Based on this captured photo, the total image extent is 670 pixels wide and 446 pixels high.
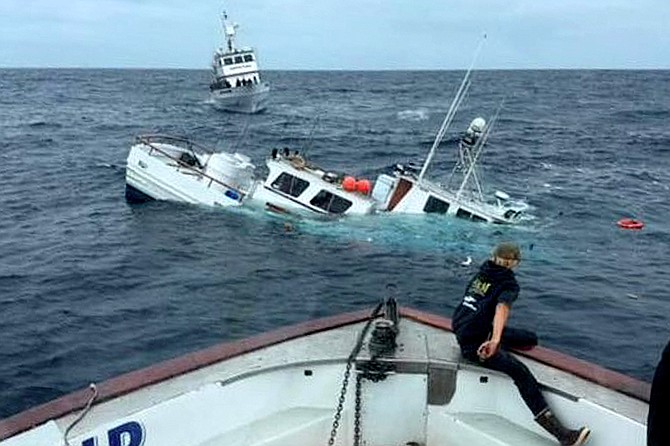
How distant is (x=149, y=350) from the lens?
12523 mm

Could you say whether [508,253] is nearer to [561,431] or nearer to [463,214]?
[561,431]

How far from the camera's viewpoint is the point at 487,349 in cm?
579

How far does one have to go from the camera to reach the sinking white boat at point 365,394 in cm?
544

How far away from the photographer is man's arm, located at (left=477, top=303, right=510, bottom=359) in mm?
5793

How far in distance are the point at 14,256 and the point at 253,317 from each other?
8.66m

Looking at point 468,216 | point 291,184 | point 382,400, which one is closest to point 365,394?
point 382,400

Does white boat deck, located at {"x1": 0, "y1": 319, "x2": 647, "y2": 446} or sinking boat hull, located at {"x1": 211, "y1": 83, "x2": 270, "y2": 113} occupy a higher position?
sinking boat hull, located at {"x1": 211, "y1": 83, "x2": 270, "y2": 113}

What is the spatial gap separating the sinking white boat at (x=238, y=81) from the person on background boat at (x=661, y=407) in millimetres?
63609

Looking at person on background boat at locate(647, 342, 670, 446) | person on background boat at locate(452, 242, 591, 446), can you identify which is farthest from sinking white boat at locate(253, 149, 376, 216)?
person on background boat at locate(647, 342, 670, 446)

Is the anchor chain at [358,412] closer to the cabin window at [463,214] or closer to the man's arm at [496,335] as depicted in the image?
the man's arm at [496,335]

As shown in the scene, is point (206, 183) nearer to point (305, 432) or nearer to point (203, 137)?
point (305, 432)

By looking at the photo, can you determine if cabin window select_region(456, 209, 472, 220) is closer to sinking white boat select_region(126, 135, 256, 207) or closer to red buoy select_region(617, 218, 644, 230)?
red buoy select_region(617, 218, 644, 230)

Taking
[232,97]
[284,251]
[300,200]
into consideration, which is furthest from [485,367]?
[232,97]

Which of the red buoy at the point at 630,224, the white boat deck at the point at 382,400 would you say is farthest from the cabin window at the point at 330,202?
the white boat deck at the point at 382,400
